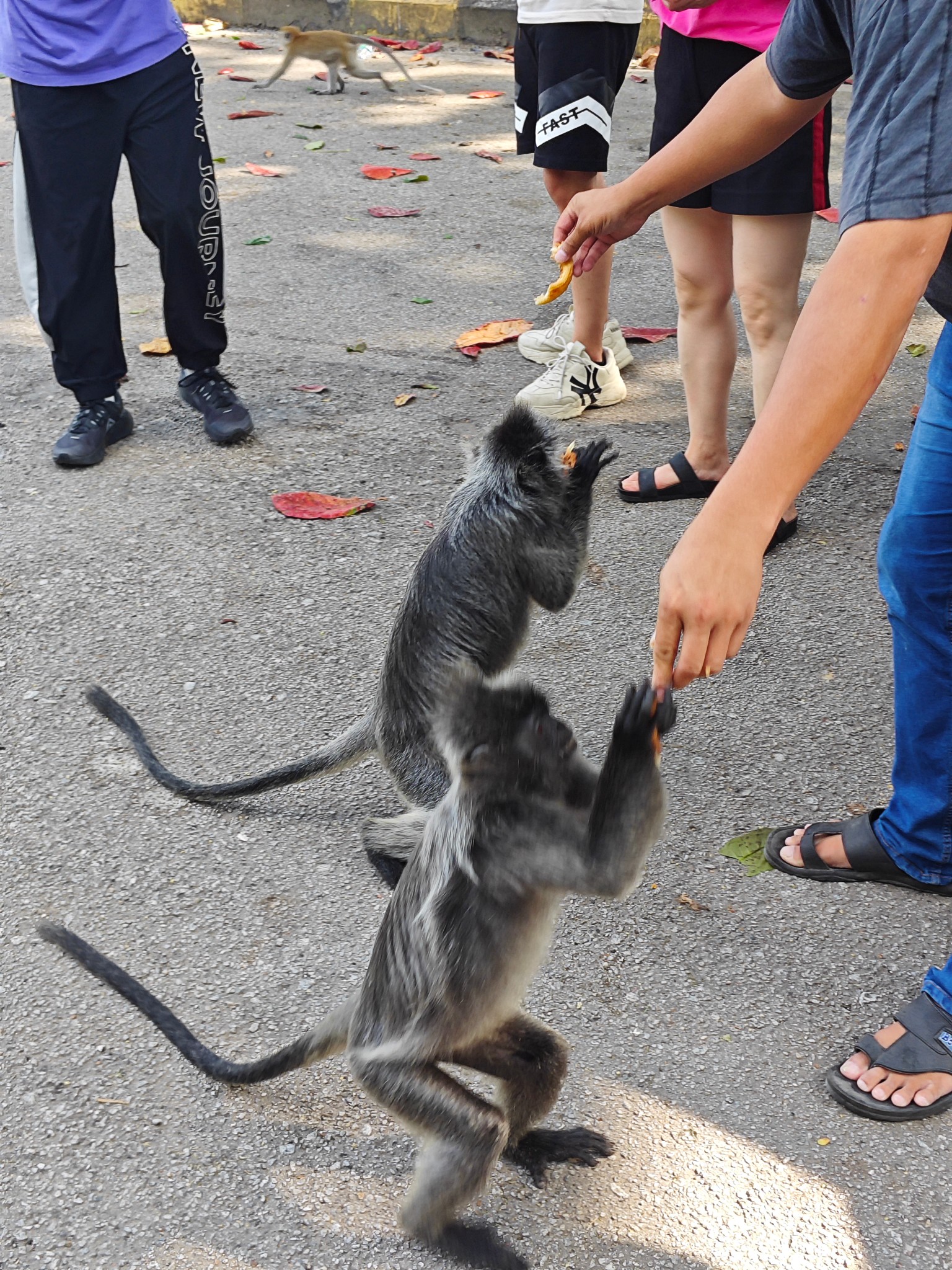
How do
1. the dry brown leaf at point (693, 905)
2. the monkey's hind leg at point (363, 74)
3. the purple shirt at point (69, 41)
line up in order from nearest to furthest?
the dry brown leaf at point (693, 905)
the purple shirt at point (69, 41)
the monkey's hind leg at point (363, 74)

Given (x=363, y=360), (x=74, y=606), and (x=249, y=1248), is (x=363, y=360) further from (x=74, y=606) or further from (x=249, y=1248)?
(x=249, y=1248)

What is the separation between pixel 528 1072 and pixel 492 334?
3.41 metres

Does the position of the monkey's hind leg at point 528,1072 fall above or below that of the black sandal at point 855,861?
above

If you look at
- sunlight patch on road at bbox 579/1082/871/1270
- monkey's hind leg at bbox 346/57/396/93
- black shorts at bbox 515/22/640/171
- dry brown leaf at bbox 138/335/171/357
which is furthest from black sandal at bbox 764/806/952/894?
monkey's hind leg at bbox 346/57/396/93

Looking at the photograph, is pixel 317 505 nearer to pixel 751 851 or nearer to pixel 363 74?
pixel 751 851

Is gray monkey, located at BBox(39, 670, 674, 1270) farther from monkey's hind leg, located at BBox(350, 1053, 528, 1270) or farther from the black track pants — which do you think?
the black track pants

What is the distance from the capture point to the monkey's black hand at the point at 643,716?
4.67ft

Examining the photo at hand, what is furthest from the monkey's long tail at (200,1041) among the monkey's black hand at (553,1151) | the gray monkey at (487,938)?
the monkey's black hand at (553,1151)

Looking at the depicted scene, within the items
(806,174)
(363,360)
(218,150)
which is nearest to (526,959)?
(806,174)

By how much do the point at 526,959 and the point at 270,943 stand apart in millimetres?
729

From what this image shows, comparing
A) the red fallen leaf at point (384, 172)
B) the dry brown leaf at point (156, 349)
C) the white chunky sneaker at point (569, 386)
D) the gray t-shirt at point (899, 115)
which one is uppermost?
the gray t-shirt at point (899, 115)

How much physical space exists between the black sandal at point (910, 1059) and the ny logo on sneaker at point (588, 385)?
258cm

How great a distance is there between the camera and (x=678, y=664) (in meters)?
1.33

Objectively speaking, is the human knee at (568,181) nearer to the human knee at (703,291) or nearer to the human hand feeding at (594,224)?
the human knee at (703,291)
